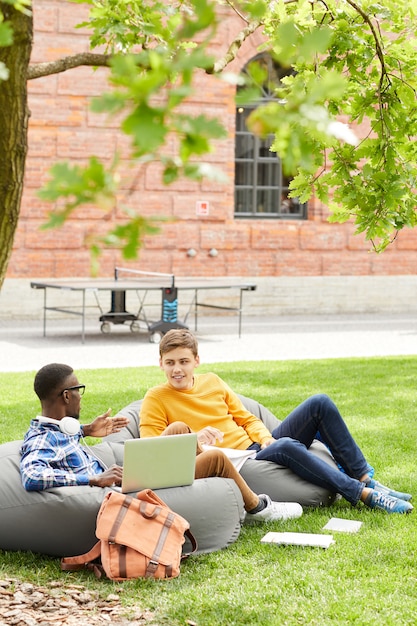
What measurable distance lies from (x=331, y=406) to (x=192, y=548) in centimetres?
139

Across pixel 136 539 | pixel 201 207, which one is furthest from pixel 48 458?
pixel 201 207

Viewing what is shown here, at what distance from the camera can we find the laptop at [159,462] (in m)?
4.79

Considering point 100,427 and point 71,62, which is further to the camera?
point 100,427

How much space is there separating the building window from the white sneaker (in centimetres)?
1400

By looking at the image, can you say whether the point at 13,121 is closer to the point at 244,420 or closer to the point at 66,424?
the point at 66,424

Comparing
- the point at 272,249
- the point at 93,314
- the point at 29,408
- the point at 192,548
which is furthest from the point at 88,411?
the point at 272,249

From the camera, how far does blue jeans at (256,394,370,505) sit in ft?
18.6

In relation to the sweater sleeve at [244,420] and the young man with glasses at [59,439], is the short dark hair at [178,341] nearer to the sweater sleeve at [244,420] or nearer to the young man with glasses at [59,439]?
the sweater sleeve at [244,420]

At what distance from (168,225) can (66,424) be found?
41.2 ft

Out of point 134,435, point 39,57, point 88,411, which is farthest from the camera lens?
point 39,57

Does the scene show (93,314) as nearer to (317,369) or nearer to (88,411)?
(317,369)

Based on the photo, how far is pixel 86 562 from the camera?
470 centimetres

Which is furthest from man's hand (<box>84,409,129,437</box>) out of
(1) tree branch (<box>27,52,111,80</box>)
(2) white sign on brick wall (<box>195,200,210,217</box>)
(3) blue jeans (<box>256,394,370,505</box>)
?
(2) white sign on brick wall (<box>195,200,210,217</box>)

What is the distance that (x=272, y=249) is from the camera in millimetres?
19172
